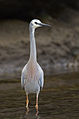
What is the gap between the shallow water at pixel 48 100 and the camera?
27.3ft

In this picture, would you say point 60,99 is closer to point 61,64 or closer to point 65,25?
point 61,64

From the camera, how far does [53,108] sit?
8.94m

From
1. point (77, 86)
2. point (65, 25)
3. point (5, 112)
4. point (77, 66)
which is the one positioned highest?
point (65, 25)

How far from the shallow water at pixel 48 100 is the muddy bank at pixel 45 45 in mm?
3442

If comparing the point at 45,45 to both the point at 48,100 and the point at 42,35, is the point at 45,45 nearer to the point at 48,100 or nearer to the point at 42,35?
the point at 42,35

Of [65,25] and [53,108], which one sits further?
[65,25]

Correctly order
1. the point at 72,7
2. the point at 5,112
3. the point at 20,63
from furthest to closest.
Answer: the point at 72,7
the point at 20,63
the point at 5,112

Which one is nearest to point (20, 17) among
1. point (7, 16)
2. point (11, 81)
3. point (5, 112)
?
point (7, 16)

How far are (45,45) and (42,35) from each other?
26.3 inches

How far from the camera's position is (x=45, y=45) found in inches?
711

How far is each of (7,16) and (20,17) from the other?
64 centimetres

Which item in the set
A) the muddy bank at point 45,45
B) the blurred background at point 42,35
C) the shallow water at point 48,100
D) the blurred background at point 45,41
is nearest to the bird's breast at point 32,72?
the shallow water at point 48,100

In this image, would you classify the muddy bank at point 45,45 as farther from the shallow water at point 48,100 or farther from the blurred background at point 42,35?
the shallow water at point 48,100

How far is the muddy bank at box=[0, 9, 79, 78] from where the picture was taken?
17250mm
